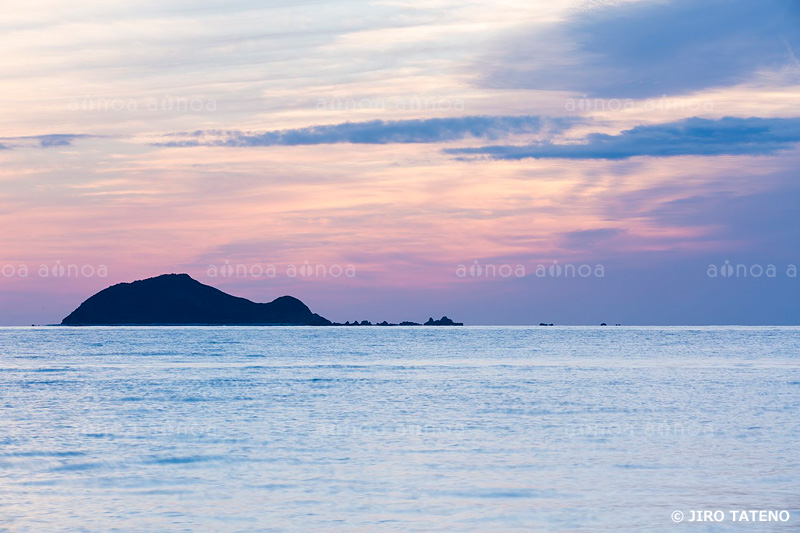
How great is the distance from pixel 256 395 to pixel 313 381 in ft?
35.0

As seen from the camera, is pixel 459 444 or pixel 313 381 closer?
pixel 459 444

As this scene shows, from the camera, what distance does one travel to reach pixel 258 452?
2597 centimetres

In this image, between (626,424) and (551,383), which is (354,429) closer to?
(626,424)

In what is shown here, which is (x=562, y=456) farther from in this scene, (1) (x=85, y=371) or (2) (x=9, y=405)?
(1) (x=85, y=371)

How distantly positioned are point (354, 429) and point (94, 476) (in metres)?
10.9

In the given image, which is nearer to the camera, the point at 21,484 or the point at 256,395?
the point at 21,484

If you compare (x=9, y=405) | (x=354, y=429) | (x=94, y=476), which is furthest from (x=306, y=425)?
(x=9, y=405)

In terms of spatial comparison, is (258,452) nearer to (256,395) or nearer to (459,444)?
(459,444)

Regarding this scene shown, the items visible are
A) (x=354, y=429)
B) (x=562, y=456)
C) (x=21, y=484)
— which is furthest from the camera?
(x=354, y=429)

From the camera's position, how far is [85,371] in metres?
66.8

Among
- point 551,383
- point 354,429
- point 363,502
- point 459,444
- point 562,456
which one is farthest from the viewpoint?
point 551,383

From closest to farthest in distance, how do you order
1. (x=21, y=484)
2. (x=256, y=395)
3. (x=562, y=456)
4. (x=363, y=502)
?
(x=363, y=502)
(x=21, y=484)
(x=562, y=456)
(x=256, y=395)

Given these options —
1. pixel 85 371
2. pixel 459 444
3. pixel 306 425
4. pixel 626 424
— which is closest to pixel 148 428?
pixel 306 425

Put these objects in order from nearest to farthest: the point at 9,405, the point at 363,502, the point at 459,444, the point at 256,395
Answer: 1. the point at 363,502
2. the point at 459,444
3. the point at 9,405
4. the point at 256,395
